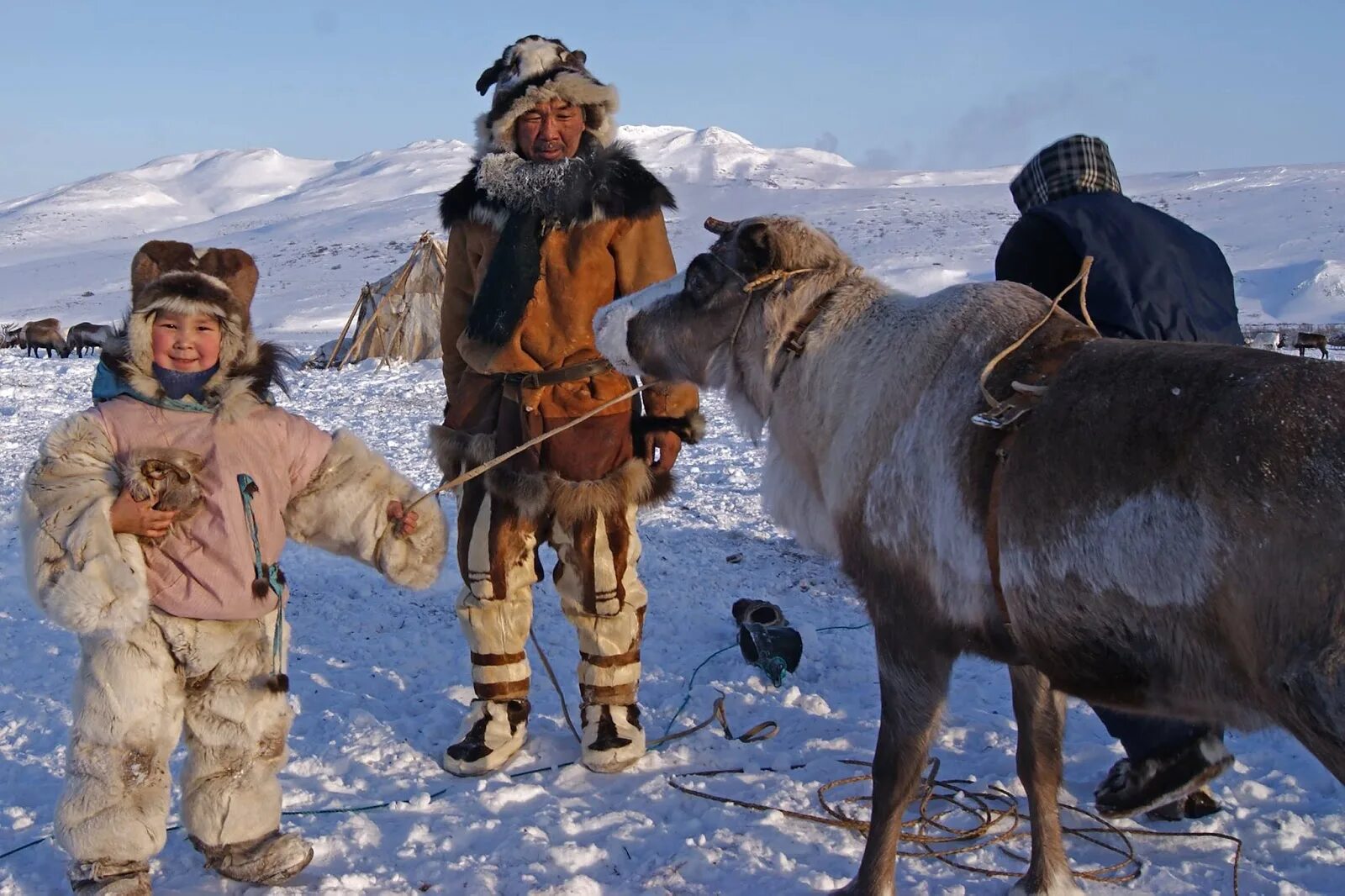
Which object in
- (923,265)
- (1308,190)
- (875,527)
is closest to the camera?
(875,527)

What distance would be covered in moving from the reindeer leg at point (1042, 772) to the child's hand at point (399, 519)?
1855 mm

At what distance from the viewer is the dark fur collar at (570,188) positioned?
3.81 metres

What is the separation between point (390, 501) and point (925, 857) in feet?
6.36

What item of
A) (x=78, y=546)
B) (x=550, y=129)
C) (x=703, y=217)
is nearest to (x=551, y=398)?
(x=550, y=129)

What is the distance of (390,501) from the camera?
10.7 ft

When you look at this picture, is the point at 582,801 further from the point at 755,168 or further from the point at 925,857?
the point at 755,168

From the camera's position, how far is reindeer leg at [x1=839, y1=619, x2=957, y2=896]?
2.83 m

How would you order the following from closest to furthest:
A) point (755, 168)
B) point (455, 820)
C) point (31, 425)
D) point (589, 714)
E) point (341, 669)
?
point (455, 820) → point (589, 714) → point (341, 669) → point (31, 425) → point (755, 168)

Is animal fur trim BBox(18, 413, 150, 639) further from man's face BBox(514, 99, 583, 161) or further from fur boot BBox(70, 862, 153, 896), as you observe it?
man's face BBox(514, 99, 583, 161)

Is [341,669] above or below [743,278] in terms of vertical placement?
below

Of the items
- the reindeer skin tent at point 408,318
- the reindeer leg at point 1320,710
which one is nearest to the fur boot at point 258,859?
the reindeer leg at point 1320,710

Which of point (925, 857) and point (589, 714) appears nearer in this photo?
point (925, 857)

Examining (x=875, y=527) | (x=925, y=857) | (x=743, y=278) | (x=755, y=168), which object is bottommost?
(x=925, y=857)

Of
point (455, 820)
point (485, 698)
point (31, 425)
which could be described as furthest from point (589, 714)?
point (31, 425)
